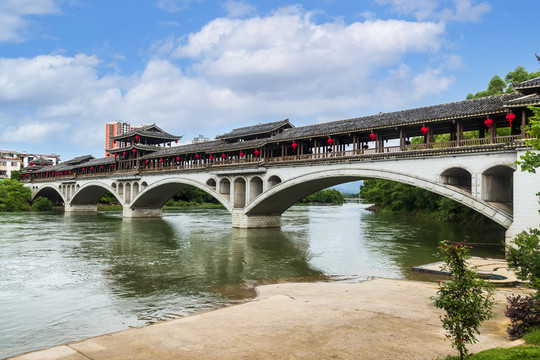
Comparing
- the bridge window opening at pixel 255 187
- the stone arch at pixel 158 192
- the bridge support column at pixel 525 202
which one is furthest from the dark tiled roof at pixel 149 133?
the bridge support column at pixel 525 202

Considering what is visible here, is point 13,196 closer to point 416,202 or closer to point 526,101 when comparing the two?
point 416,202

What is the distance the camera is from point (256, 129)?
144 ft

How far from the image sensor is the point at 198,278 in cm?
1864

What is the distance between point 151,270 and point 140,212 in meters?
42.7

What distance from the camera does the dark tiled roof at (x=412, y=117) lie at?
25.0 metres

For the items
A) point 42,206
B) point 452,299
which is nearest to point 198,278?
point 452,299

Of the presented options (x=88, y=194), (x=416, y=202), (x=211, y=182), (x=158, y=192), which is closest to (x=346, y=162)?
(x=211, y=182)

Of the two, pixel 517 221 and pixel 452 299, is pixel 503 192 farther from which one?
pixel 452 299

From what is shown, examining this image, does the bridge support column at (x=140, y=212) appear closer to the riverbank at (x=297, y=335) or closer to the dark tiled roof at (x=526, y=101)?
the riverbank at (x=297, y=335)

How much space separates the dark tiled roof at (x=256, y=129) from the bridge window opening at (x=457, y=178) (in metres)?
19.1

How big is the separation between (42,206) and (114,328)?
81.6 metres

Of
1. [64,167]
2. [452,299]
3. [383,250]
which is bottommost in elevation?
[383,250]

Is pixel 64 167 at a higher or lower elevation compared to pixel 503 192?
higher

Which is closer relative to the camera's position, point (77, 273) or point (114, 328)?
point (114, 328)
